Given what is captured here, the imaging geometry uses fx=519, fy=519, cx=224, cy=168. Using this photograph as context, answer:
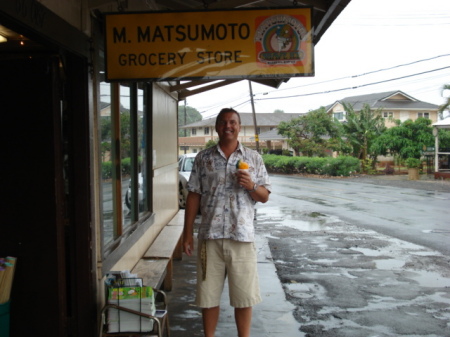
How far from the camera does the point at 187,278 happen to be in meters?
7.40

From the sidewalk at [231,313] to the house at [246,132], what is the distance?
2076 inches

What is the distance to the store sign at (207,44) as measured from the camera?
403 cm

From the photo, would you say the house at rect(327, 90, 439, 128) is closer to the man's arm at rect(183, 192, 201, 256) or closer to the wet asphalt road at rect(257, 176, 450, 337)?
the wet asphalt road at rect(257, 176, 450, 337)

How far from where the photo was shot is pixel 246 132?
69.9 m

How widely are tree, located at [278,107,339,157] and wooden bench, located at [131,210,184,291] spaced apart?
32203mm

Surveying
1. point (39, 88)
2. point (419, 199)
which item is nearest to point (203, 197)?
point (39, 88)

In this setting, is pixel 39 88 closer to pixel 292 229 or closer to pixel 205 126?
pixel 292 229

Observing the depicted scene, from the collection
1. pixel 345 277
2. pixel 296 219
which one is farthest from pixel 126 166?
pixel 296 219

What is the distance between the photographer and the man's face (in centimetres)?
397

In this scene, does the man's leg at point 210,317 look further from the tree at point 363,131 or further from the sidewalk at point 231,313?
the tree at point 363,131

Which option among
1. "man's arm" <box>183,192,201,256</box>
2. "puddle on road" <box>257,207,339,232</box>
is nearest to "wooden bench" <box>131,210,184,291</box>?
"man's arm" <box>183,192,201,256</box>

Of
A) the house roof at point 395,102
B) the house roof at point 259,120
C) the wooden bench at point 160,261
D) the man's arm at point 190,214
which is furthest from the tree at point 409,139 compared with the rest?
the house roof at point 259,120

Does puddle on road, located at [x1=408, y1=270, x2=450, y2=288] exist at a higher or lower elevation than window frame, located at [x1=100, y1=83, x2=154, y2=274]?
lower

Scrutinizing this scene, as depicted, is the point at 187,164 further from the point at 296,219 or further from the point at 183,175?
the point at 296,219
